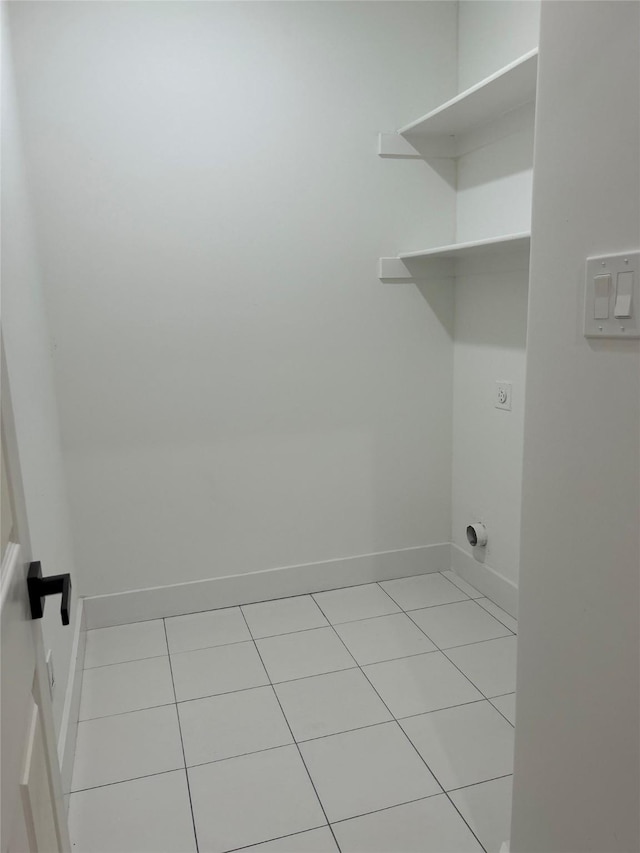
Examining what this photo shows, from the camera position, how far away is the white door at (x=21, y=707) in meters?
0.71

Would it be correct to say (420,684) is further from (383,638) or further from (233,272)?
Answer: (233,272)

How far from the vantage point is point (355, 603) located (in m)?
2.80

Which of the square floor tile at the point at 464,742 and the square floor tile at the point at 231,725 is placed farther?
the square floor tile at the point at 231,725

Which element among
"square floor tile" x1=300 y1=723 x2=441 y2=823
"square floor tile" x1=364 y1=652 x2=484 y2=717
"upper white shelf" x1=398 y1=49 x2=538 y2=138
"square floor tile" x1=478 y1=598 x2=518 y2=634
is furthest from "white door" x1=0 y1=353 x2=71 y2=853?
"square floor tile" x1=478 y1=598 x2=518 y2=634

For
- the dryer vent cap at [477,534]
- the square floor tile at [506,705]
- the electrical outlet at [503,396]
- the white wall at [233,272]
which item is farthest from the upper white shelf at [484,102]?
the square floor tile at [506,705]

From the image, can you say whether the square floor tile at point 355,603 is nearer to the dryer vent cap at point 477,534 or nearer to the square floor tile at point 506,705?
the dryer vent cap at point 477,534


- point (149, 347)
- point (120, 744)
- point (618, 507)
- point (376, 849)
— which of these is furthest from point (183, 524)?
point (618, 507)

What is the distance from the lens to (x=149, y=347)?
2.56m

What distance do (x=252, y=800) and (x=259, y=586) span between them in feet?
3.88

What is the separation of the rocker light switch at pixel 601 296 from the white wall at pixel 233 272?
70.4 inches

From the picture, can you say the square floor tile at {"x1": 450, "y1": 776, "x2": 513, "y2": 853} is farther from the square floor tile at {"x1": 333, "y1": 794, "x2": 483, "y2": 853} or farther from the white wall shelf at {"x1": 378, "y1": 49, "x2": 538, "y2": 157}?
the white wall shelf at {"x1": 378, "y1": 49, "x2": 538, "y2": 157}

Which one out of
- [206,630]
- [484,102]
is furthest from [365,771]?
[484,102]

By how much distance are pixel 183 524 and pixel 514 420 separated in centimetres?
146

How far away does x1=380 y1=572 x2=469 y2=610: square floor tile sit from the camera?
→ 2.79 meters
